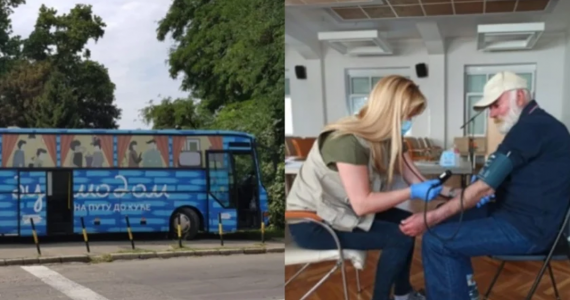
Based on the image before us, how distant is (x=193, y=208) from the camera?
266 centimetres

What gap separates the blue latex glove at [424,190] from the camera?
5.52 ft

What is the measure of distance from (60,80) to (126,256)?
0.72m

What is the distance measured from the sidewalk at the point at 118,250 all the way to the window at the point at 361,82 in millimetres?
954

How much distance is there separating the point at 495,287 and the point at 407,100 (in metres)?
0.56

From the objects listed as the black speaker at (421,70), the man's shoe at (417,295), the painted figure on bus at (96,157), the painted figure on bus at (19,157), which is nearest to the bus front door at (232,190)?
the painted figure on bus at (96,157)

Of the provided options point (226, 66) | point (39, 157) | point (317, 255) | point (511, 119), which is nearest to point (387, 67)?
point (511, 119)

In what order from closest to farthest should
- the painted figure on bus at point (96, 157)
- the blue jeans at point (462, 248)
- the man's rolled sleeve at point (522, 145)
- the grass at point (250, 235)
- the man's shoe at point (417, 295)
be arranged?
the man's rolled sleeve at point (522, 145) → the blue jeans at point (462, 248) → the man's shoe at point (417, 295) → the painted figure on bus at point (96, 157) → the grass at point (250, 235)

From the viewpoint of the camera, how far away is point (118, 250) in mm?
2682

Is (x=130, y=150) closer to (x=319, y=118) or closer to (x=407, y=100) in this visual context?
(x=319, y=118)

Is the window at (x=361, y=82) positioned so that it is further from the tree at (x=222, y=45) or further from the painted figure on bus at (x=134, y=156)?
the painted figure on bus at (x=134, y=156)

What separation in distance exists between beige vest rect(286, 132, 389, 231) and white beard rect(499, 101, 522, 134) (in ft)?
0.93

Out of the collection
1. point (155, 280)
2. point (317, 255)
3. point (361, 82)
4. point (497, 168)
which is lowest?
point (155, 280)

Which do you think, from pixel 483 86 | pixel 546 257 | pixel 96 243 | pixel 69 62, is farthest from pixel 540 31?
pixel 96 243

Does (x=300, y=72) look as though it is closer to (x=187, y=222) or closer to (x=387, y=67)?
(x=387, y=67)
